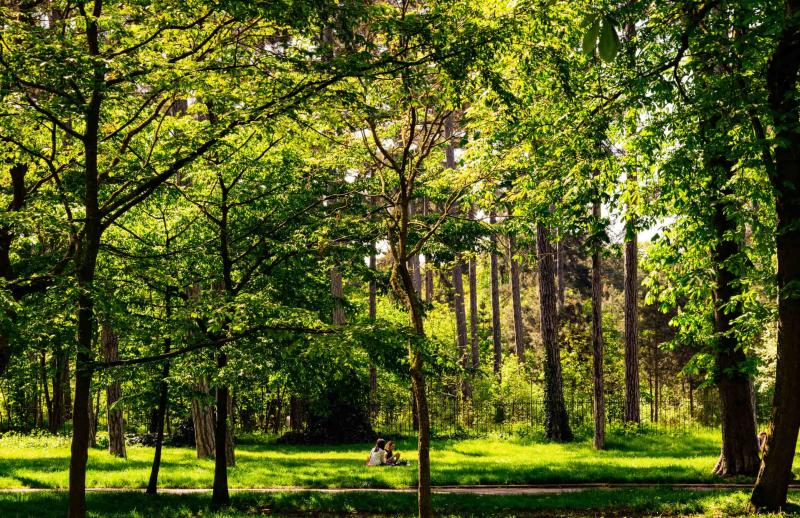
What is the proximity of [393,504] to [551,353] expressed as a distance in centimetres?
1057

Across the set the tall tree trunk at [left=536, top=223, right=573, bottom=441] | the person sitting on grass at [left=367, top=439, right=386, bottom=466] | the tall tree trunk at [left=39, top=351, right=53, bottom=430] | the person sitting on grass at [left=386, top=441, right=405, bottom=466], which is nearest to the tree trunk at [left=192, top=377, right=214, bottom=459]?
the person sitting on grass at [left=367, top=439, right=386, bottom=466]

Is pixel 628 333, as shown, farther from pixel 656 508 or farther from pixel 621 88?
pixel 621 88

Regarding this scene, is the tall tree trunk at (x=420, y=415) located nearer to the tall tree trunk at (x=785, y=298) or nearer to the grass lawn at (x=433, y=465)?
the grass lawn at (x=433, y=465)

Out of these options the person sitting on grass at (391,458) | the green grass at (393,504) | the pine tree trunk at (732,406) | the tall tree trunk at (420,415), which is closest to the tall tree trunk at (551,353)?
the person sitting on grass at (391,458)

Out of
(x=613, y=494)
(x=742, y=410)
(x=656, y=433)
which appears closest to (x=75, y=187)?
(x=613, y=494)

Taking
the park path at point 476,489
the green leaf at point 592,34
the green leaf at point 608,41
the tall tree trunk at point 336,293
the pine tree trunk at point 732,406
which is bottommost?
the park path at point 476,489

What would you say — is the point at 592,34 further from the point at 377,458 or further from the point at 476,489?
the point at 377,458

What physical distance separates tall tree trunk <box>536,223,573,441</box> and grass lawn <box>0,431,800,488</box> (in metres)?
0.88

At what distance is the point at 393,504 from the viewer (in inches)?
480

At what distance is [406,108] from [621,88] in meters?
3.30

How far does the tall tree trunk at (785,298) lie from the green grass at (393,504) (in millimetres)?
858

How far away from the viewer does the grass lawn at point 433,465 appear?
14320 mm

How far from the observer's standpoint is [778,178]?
9.70 metres

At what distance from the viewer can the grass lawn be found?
14.3 metres
